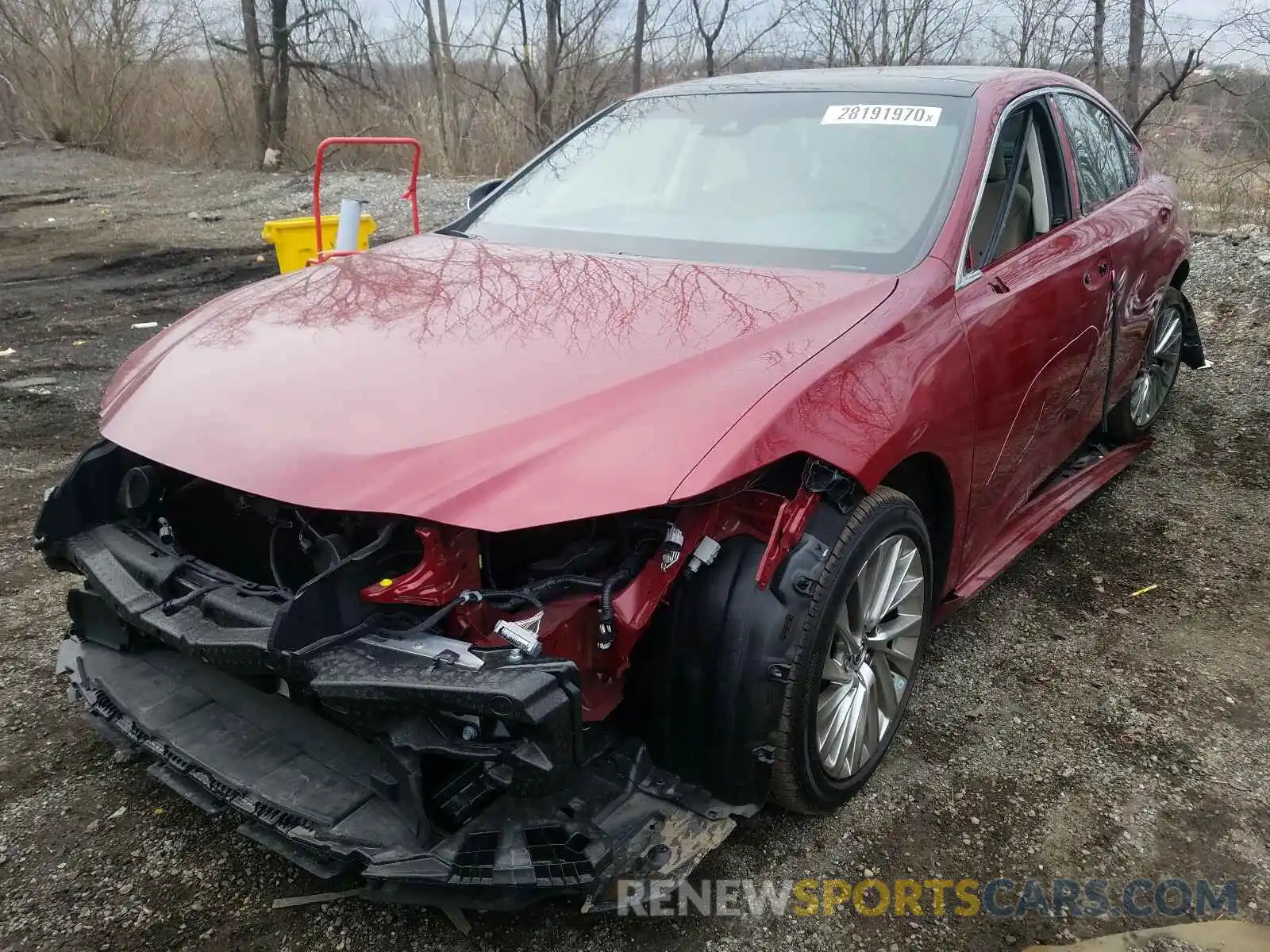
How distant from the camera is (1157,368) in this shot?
485 cm

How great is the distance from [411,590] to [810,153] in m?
2.03

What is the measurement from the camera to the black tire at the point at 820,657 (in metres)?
2.10

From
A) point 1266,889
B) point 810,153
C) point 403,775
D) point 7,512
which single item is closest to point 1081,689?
point 1266,889

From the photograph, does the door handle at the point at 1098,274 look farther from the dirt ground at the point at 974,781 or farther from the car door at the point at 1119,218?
the dirt ground at the point at 974,781

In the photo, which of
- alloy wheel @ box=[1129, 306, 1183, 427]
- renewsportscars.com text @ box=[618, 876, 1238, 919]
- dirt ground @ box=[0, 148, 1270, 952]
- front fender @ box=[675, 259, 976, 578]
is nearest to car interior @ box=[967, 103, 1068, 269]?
front fender @ box=[675, 259, 976, 578]

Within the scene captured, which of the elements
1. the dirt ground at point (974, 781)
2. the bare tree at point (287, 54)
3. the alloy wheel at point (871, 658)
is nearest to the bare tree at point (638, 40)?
the bare tree at point (287, 54)

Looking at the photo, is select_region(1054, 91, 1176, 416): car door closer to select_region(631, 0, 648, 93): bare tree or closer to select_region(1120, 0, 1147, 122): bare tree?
select_region(1120, 0, 1147, 122): bare tree

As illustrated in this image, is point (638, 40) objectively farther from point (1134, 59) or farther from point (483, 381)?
point (483, 381)

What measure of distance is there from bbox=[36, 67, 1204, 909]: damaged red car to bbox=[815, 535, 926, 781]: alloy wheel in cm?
2

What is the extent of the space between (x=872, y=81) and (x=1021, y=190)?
0.65 metres

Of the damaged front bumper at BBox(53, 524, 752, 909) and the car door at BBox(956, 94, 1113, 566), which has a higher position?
the car door at BBox(956, 94, 1113, 566)

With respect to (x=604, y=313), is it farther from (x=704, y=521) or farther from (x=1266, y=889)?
(x=1266, y=889)

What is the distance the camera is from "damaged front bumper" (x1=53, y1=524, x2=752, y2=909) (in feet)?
5.76

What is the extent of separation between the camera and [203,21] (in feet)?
60.6
